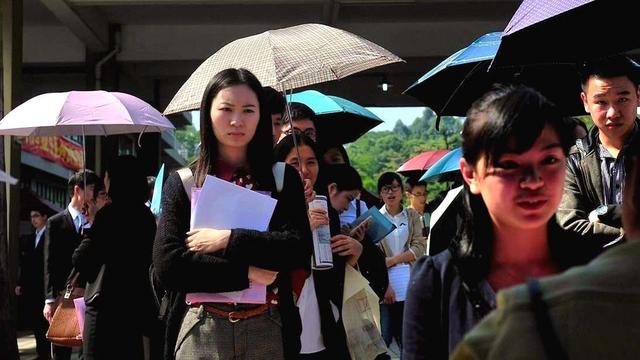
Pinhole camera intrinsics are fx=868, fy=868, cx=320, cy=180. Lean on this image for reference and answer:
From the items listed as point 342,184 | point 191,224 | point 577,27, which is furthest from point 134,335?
point 577,27

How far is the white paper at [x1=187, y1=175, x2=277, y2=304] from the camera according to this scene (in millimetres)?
3246

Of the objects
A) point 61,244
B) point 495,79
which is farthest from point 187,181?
point 61,244

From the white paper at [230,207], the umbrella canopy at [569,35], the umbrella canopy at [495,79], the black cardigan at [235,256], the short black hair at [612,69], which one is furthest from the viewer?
the umbrella canopy at [495,79]

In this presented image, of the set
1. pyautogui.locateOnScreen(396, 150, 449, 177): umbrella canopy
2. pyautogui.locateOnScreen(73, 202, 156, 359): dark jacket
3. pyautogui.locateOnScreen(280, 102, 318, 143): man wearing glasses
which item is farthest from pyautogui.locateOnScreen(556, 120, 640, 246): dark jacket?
pyautogui.locateOnScreen(396, 150, 449, 177): umbrella canopy

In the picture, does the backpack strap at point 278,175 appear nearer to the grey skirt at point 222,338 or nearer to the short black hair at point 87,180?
the grey skirt at point 222,338

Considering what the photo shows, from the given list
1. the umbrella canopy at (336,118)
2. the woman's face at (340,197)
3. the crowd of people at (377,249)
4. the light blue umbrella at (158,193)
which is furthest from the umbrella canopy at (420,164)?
the woman's face at (340,197)

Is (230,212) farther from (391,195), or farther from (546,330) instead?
(391,195)

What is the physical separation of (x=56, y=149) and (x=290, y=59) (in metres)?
22.9

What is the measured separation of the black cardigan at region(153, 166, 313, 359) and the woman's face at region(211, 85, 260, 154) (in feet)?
0.77

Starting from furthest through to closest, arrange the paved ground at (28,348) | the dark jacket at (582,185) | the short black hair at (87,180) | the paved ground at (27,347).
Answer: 1. the paved ground at (27,347)
2. the paved ground at (28,348)
3. the short black hair at (87,180)
4. the dark jacket at (582,185)

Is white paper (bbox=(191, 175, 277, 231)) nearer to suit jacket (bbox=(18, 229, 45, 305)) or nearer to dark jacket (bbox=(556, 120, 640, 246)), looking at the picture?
dark jacket (bbox=(556, 120, 640, 246))

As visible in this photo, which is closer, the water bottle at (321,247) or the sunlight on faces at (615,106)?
the sunlight on faces at (615,106)

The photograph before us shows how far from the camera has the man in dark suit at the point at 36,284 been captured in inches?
407

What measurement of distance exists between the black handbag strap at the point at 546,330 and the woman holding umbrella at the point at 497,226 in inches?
31.8
